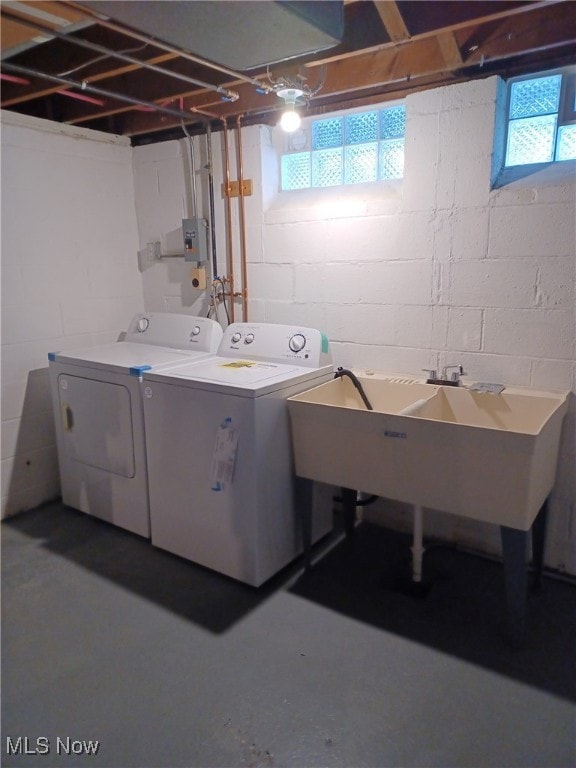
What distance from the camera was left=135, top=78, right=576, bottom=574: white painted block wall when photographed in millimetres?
→ 2197

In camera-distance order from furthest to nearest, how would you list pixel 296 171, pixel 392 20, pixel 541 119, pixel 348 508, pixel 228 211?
pixel 228 211
pixel 296 171
pixel 348 508
pixel 541 119
pixel 392 20

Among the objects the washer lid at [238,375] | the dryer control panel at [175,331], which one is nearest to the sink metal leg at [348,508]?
the washer lid at [238,375]

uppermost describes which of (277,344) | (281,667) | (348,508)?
(277,344)

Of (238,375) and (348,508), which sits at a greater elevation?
(238,375)

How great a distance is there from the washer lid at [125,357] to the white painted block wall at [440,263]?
1.90 ft

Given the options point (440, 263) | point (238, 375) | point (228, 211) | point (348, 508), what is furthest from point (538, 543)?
point (228, 211)

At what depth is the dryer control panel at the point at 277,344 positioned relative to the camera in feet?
8.39

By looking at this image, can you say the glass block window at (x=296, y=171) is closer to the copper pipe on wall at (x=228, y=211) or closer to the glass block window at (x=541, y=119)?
the copper pipe on wall at (x=228, y=211)

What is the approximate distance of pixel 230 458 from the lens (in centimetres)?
219

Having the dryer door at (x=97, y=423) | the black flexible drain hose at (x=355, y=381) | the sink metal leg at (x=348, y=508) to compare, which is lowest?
the sink metal leg at (x=348, y=508)

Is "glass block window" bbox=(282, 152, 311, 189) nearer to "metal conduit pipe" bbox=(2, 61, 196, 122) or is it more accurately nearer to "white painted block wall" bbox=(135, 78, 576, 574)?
"white painted block wall" bbox=(135, 78, 576, 574)

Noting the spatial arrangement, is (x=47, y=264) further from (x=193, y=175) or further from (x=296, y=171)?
(x=296, y=171)

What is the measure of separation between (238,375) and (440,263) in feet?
3.50

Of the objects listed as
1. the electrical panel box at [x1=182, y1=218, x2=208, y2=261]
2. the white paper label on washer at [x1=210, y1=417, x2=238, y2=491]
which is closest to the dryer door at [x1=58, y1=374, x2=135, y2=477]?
the white paper label on washer at [x1=210, y1=417, x2=238, y2=491]
